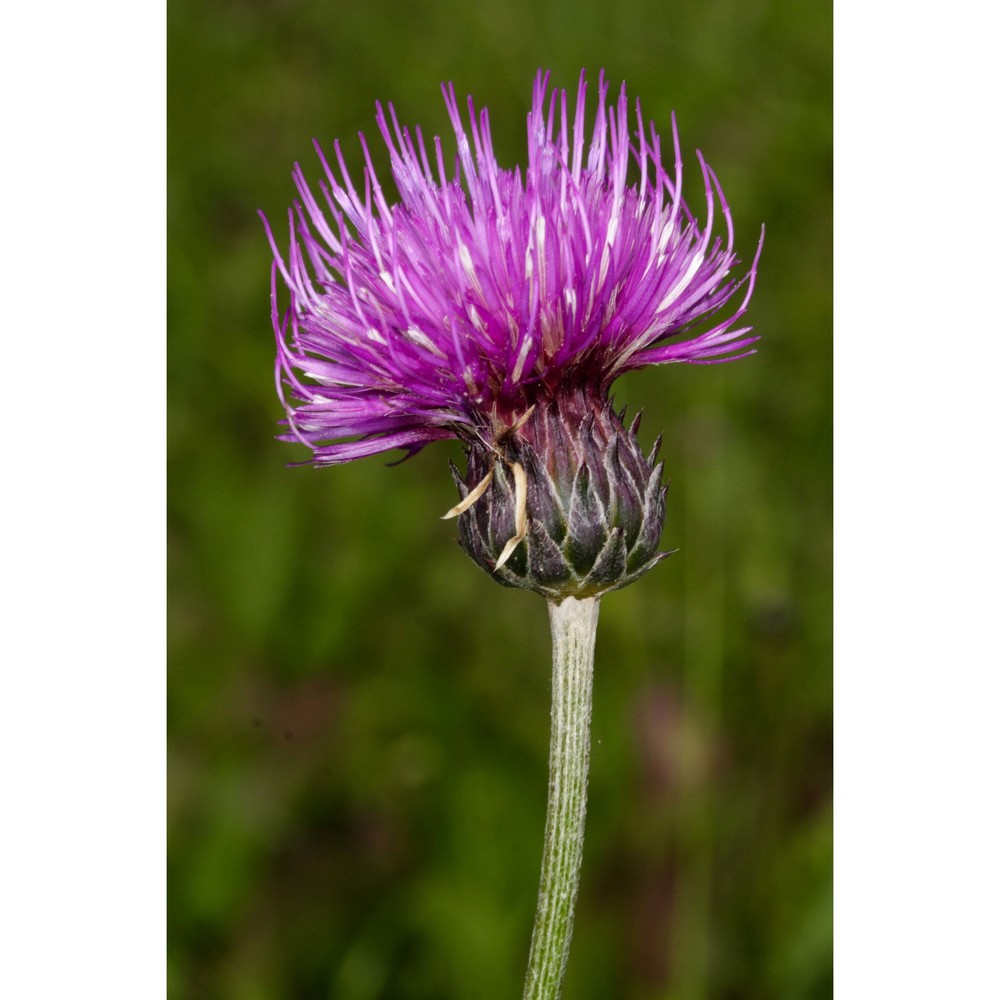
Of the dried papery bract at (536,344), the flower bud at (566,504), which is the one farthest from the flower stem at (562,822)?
the flower bud at (566,504)

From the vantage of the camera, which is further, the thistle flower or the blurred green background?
the blurred green background

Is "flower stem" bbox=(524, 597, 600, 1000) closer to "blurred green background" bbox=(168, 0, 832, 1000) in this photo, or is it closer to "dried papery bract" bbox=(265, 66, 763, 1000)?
"dried papery bract" bbox=(265, 66, 763, 1000)

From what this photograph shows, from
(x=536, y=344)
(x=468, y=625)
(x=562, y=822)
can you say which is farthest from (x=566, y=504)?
(x=468, y=625)

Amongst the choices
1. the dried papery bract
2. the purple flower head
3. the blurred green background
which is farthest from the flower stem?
the blurred green background

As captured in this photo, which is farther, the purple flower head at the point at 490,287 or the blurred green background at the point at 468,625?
the blurred green background at the point at 468,625

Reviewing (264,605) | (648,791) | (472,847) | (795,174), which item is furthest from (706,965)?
(795,174)

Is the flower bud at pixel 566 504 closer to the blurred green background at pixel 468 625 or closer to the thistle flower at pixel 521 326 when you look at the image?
the thistle flower at pixel 521 326

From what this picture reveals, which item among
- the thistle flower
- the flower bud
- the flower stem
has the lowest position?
the flower stem
